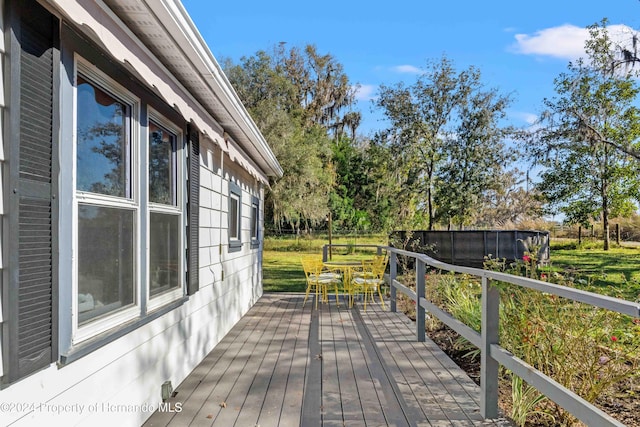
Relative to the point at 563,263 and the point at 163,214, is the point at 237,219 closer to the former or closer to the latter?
the point at 163,214

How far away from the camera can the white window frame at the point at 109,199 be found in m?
1.86

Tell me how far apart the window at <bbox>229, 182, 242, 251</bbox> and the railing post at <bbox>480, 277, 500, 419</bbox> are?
3147mm

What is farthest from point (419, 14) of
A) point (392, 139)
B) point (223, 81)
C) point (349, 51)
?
point (223, 81)

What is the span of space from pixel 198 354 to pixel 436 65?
1417 cm

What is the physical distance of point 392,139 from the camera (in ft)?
51.6

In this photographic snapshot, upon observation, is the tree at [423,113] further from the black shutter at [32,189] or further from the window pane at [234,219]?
the black shutter at [32,189]

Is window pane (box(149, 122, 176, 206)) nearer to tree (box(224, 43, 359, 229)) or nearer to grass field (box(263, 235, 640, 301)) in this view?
grass field (box(263, 235, 640, 301))

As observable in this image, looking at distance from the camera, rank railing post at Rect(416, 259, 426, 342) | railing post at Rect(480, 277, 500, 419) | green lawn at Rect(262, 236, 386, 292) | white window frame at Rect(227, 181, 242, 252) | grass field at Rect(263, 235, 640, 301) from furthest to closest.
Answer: green lawn at Rect(262, 236, 386, 292)
white window frame at Rect(227, 181, 242, 252)
railing post at Rect(416, 259, 426, 342)
grass field at Rect(263, 235, 640, 301)
railing post at Rect(480, 277, 500, 419)

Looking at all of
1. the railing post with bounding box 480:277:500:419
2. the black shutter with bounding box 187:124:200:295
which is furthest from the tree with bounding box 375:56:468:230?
the railing post with bounding box 480:277:500:419

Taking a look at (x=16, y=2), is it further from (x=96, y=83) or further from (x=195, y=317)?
(x=195, y=317)

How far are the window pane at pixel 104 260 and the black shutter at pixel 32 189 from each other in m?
0.29

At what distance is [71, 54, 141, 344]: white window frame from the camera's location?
1.86m

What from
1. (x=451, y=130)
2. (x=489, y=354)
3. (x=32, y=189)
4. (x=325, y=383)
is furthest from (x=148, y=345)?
(x=451, y=130)

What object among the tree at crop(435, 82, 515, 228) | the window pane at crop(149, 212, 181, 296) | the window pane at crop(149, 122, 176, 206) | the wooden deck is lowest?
the wooden deck
